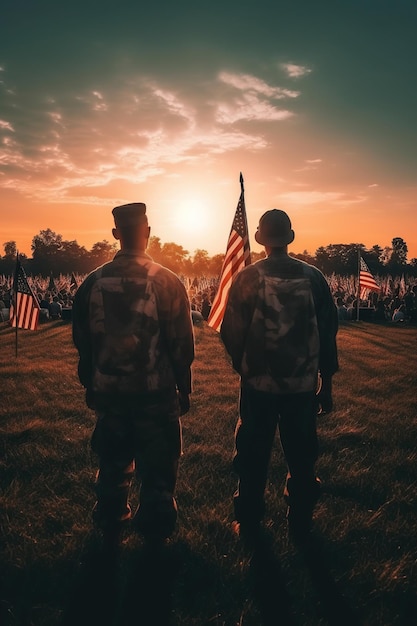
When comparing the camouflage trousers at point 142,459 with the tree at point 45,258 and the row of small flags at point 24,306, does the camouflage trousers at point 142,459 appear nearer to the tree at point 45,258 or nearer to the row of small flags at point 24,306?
the row of small flags at point 24,306

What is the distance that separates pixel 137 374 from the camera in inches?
116

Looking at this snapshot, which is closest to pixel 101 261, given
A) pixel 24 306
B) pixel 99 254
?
pixel 99 254

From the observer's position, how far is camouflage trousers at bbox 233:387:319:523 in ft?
10.3

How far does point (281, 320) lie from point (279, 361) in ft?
1.06

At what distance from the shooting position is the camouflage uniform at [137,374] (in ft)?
9.64

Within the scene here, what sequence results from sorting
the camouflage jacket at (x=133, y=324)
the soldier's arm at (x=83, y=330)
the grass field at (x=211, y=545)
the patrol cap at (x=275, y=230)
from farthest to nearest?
the patrol cap at (x=275, y=230), the soldier's arm at (x=83, y=330), the camouflage jacket at (x=133, y=324), the grass field at (x=211, y=545)

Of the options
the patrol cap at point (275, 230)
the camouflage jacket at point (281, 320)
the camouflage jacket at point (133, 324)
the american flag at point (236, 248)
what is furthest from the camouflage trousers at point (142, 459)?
the american flag at point (236, 248)

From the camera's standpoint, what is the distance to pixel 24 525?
3406 mm

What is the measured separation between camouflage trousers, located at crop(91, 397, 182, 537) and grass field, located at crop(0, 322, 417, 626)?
0.90 feet

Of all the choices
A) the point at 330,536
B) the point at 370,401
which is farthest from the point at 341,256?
the point at 330,536

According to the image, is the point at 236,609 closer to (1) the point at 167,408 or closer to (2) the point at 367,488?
(1) the point at 167,408

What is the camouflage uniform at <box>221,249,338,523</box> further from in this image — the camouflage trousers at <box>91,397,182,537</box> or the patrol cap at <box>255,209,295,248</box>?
the camouflage trousers at <box>91,397,182,537</box>

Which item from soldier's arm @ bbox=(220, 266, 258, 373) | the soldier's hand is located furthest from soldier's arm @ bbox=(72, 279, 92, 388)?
soldier's arm @ bbox=(220, 266, 258, 373)

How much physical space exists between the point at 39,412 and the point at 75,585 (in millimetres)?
4163
